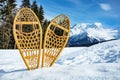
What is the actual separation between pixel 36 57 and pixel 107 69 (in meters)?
1.36

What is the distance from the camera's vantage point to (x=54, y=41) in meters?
4.35

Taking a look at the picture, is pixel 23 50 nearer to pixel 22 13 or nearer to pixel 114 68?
pixel 22 13

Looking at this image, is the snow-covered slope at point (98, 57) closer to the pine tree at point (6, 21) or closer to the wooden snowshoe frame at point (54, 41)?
the wooden snowshoe frame at point (54, 41)

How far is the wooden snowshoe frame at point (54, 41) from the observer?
4.20 metres

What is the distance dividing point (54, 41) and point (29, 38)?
0.50 meters

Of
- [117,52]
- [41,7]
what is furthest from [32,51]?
[41,7]

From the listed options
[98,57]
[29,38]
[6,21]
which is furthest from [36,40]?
[6,21]

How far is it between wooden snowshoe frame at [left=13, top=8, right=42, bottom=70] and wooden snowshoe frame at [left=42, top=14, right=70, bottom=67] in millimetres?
146

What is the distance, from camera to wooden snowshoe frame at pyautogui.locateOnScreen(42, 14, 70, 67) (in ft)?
13.8

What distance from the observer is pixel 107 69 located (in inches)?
131

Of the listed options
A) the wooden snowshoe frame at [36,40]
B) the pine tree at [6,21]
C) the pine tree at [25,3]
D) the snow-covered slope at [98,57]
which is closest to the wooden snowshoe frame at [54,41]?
the wooden snowshoe frame at [36,40]

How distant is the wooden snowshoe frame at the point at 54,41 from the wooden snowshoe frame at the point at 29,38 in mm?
146

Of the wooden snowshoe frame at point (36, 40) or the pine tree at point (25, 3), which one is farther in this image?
the pine tree at point (25, 3)

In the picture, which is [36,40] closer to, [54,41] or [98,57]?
[54,41]
